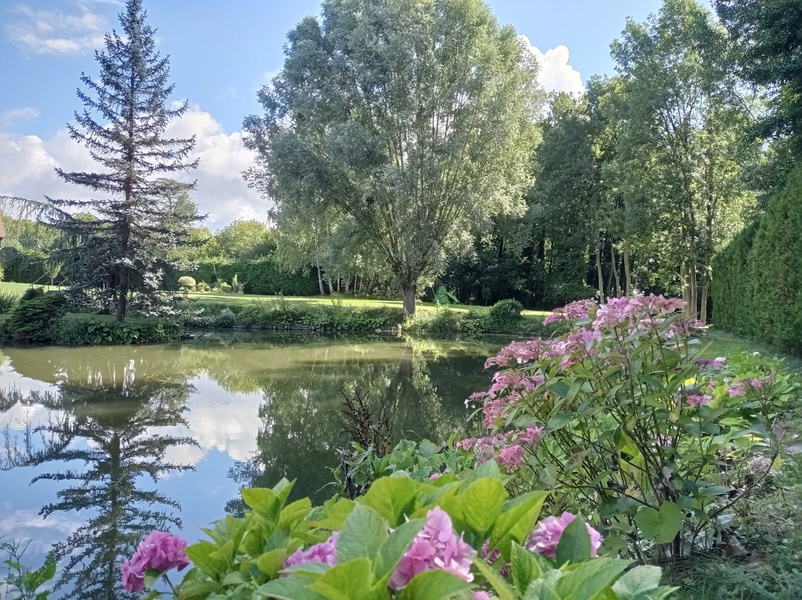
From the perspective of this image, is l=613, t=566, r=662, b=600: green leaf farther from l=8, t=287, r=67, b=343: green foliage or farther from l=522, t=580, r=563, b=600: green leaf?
l=8, t=287, r=67, b=343: green foliage

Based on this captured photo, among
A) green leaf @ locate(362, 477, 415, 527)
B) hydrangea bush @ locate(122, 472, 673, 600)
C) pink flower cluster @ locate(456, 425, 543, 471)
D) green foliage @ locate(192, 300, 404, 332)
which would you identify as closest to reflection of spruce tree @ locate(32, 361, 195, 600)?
pink flower cluster @ locate(456, 425, 543, 471)

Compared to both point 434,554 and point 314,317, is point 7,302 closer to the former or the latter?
point 314,317

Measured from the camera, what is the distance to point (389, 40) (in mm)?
17141

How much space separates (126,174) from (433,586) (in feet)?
59.0

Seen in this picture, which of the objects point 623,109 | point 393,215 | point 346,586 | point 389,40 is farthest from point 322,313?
point 346,586

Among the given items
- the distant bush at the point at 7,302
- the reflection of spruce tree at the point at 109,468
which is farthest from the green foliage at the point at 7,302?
the reflection of spruce tree at the point at 109,468

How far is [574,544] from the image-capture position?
92 centimetres

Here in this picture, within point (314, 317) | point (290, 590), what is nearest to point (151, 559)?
point (290, 590)

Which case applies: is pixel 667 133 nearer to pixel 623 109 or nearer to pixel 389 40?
pixel 623 109

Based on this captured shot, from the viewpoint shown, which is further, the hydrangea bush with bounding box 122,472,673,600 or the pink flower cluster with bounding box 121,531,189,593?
the pink flower cluster with bounding box 121,531,189,593

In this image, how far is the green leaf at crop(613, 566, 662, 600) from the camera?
78 centimetres

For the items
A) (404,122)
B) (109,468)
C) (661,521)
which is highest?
(404,122)

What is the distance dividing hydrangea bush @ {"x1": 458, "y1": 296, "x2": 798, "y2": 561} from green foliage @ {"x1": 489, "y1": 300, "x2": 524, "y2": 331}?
1739cm

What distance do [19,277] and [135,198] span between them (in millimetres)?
13891
